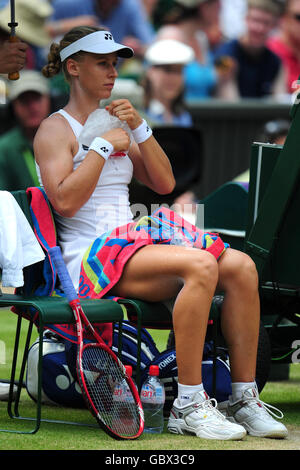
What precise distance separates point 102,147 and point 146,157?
0.34 metres

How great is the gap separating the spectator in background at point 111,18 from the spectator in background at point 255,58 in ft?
3.54

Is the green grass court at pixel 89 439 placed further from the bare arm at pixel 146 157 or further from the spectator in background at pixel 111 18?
the spectator in background at pixel 111 18

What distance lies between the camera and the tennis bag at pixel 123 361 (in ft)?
15.5

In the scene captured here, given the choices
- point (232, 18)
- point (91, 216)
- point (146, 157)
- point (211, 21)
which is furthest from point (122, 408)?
point (232, 18)

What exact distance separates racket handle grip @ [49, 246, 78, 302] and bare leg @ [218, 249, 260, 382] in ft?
2.02

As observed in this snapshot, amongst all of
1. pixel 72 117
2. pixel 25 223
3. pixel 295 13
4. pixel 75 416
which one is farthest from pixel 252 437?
pixel 295 13

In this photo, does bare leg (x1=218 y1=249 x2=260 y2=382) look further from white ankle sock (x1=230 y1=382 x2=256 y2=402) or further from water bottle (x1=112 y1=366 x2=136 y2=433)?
water bottle (x1=112 y1=366 x2=136 y2=433)

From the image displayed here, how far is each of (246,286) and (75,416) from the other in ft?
3.46

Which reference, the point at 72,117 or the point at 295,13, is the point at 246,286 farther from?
the point at 295,13

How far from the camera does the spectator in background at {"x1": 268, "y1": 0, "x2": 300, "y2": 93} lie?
1271 cm

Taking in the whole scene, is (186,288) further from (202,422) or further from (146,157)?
(146,157)

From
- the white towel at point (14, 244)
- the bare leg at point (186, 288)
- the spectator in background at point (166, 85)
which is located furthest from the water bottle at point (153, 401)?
the spectator in background at point (166, 85)

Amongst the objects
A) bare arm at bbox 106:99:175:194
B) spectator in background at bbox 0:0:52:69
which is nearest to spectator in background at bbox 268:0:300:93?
spectator in background at bbox 0:0:52:69
